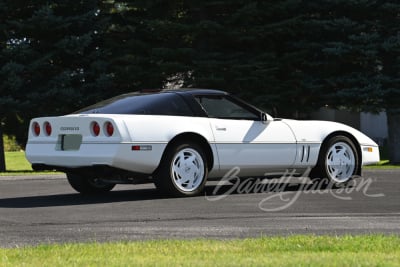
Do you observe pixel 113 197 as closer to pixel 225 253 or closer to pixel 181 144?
pixel 181 144

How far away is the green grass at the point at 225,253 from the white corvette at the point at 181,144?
12.0 ft

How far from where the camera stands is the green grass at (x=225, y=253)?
5633mm

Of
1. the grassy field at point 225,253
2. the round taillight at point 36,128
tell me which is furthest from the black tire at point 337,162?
the grassy field at point 225,253

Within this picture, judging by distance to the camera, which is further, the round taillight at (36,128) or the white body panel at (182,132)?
the round taillight at (36,128)

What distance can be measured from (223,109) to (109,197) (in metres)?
1.92

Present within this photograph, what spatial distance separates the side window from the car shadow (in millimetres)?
1038

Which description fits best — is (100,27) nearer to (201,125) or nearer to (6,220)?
(201,125)

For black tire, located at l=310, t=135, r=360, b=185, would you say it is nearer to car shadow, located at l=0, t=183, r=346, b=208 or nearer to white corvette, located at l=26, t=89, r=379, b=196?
white corvette, located at l=26, t=89, r=379, b=196

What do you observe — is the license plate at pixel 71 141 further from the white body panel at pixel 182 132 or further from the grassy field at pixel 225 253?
the grassy field at pixel 225 253

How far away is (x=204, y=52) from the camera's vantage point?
952 inches

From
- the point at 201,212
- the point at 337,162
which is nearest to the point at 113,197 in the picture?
the point at 201,212

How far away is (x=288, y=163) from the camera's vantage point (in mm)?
11633

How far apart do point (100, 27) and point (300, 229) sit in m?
17.3

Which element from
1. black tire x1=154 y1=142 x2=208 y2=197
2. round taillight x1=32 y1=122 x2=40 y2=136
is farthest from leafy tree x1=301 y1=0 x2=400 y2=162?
round taillight x1=32 y1=122 x2=40 y2=136
